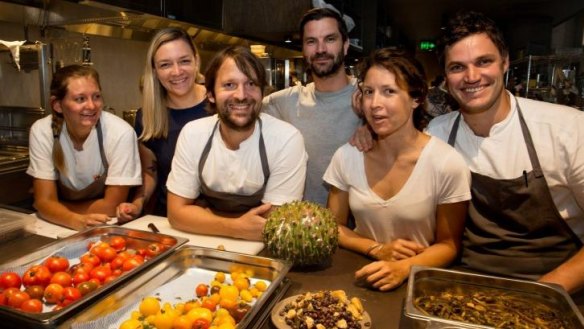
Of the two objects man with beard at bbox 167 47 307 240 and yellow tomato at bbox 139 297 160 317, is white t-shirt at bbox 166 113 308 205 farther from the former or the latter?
yellow tomato at bbox 139 297 160 317

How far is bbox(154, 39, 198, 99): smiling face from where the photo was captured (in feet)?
8.75

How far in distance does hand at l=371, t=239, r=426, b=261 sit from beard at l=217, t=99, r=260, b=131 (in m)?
0.90

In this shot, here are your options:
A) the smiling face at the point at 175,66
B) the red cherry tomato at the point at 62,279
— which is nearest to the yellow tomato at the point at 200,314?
the red cherry tomato at the point at 62,279

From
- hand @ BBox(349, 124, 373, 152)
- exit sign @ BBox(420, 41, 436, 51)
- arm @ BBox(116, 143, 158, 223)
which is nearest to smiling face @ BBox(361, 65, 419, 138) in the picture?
hand @ BBox(349, 124, 373, 152)

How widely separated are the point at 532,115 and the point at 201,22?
364cm

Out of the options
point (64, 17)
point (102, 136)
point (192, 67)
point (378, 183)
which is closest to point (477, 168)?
point (378, 183)

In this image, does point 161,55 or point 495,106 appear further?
point 161,55

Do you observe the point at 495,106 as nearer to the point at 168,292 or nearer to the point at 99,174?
the point at 168,292

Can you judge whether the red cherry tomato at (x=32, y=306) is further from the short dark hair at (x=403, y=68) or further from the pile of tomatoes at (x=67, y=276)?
the short dark hair at (x=403, y=68)

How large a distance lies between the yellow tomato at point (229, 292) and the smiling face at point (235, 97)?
96 centimetres

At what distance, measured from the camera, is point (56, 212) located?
7.51 feet

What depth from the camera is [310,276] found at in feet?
5.31

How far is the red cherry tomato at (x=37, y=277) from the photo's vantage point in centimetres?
146

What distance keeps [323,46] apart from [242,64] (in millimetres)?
781
